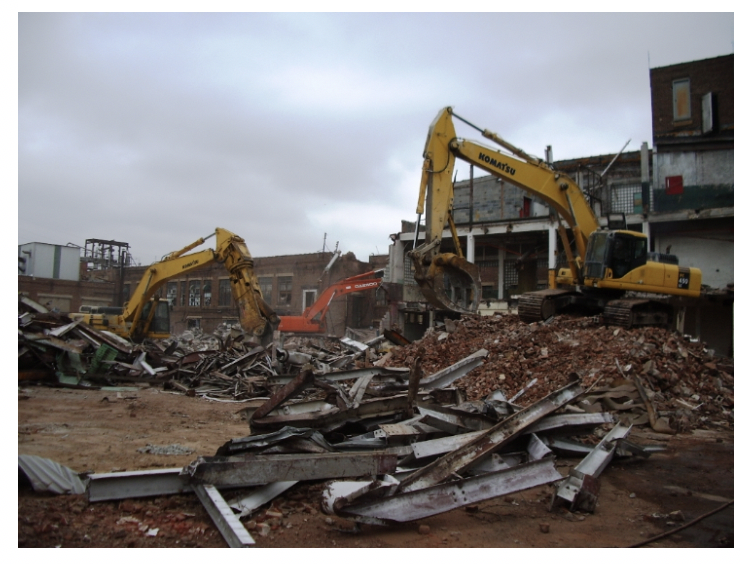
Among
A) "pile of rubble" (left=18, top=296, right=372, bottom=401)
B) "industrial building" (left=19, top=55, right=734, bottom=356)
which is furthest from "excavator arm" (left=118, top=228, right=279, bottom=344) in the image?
"industrial building" (left=19, top=55, right=734, bottom=356)

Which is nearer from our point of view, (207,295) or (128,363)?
(128,363)

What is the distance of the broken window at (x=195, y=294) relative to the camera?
101 ft

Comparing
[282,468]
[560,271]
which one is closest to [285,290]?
[560,271]

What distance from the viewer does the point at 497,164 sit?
37.5 feet

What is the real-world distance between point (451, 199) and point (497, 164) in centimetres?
143

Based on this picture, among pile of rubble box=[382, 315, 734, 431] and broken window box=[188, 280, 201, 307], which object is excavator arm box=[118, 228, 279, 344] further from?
Answer: broken window box=[188, 280, 201, 307]

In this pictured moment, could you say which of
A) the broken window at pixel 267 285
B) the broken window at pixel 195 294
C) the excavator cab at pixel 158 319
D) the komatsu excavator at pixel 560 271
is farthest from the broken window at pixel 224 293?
the komatsu excavator at pixel 560 271

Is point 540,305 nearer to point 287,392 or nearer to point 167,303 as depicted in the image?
point 287,392

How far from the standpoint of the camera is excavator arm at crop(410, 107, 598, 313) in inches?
395

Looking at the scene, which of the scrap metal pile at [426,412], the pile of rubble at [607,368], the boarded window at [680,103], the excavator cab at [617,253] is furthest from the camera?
the boarded window at [680,103]

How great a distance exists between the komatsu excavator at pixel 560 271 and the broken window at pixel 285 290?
806 inches

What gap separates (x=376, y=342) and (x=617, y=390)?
24.4 ft

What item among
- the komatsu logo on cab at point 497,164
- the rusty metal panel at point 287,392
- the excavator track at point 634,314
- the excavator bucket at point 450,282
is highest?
the komatsu logo on cab at point 497,164

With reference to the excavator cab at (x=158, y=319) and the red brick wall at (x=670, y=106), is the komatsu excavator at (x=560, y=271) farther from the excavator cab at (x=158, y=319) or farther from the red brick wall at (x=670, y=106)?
the excavator cab at (x=158, y=319)
